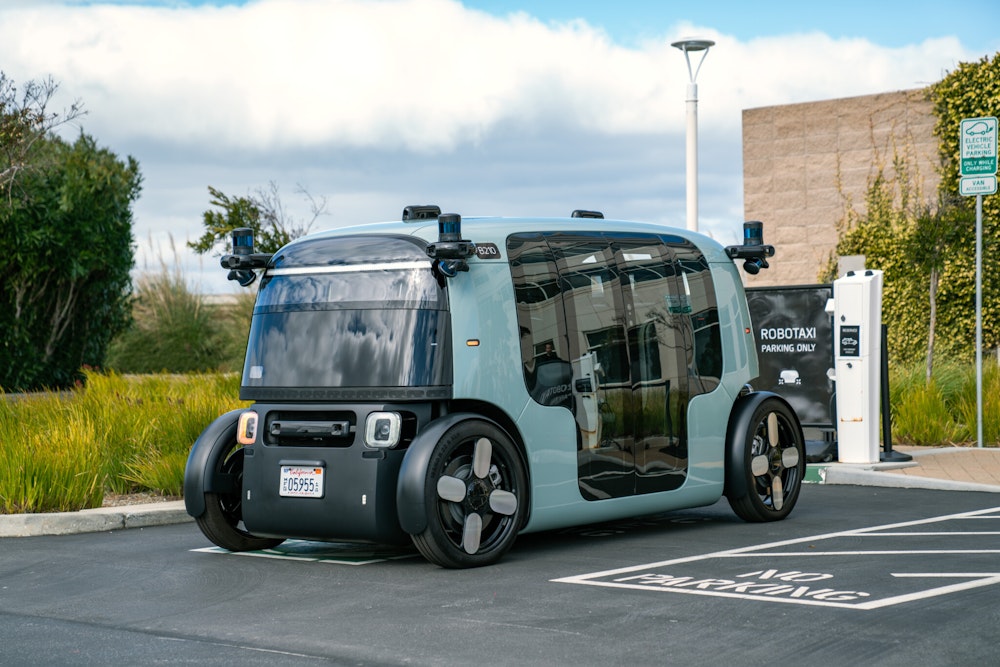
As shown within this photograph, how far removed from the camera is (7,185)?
835 inches

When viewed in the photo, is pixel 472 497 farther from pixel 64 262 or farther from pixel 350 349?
pixel 64 262

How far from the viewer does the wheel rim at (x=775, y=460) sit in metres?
10.7

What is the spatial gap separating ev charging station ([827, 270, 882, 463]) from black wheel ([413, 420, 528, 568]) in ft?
19.2

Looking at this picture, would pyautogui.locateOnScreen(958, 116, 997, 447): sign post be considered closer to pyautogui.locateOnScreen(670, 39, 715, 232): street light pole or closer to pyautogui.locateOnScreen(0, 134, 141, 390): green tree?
pyautogui.locateOnScreen(670, 39, 715, 232): street light pole

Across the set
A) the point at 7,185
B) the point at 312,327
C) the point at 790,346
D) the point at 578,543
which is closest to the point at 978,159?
the point at 790,346

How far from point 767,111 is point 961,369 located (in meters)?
8.51

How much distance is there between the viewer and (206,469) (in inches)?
374

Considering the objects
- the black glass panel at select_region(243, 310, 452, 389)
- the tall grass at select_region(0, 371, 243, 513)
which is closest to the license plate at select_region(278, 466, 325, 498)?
the black glass panel at select_region(243, 310, 452, 389)

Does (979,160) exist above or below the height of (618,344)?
above

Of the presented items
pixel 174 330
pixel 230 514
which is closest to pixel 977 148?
pixel 230 514

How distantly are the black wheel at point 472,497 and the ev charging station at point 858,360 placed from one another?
5857mm

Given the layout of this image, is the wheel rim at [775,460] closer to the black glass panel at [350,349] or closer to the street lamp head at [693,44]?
the black glass panel at [350,349]

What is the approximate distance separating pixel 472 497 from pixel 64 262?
49.1ft

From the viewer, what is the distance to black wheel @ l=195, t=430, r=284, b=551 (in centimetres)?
956
